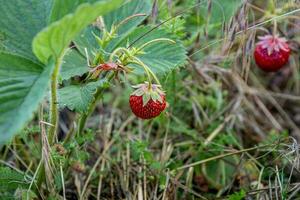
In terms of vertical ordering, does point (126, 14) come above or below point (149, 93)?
above

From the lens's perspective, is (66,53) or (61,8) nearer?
(61,8)

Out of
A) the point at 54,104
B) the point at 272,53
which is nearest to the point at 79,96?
the point at 54,104

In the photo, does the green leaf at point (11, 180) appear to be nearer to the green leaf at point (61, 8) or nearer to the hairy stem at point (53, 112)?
A: the hairy stem at point (53, 112)

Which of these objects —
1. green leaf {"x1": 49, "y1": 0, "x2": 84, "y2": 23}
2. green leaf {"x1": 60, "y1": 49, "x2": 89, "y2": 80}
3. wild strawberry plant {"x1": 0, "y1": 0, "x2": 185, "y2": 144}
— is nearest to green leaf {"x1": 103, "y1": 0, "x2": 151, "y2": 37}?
wild strawberry plant {"x1": 0, "y1": 0, "x2": 185, "y2": 144}

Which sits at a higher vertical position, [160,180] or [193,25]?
[193,25]

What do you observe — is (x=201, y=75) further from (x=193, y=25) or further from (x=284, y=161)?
(x=284, y=161)

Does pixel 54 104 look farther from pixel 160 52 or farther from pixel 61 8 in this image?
pixel 160 52

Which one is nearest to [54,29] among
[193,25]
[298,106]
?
[193,25]
